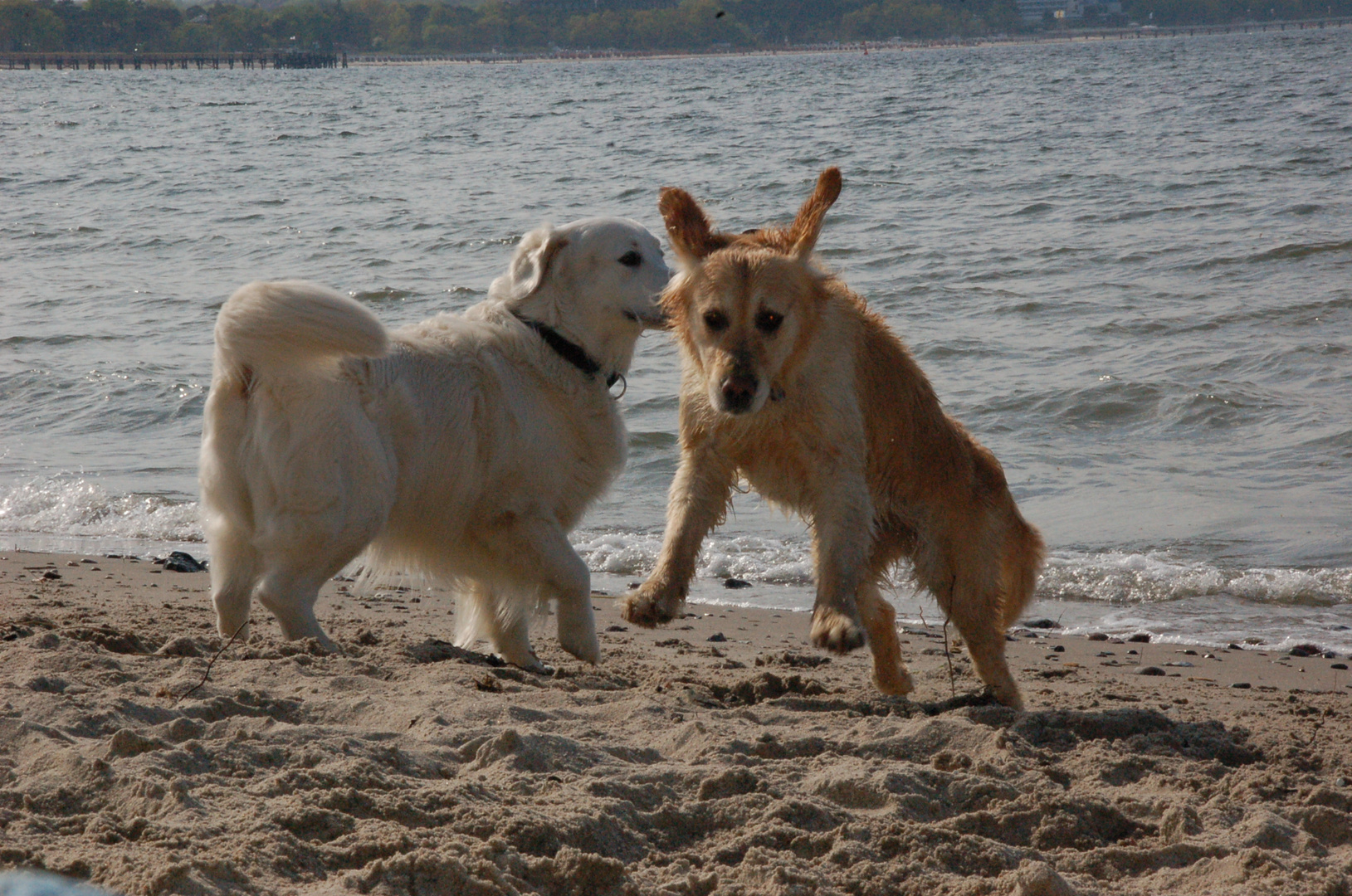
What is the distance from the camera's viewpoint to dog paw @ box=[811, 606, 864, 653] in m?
3.37

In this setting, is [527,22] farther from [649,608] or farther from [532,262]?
[649,608]

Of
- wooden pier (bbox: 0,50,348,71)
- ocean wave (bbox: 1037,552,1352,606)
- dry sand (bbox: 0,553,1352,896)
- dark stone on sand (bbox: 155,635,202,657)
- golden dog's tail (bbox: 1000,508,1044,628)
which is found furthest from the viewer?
wooden pier (bbox: 0,50,348,71)

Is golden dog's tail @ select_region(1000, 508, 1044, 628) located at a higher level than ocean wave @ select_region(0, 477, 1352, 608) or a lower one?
higher

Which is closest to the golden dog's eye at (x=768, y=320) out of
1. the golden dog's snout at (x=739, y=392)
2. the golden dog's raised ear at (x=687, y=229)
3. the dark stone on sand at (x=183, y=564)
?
the golden dog's snout at (x=739, y=392)

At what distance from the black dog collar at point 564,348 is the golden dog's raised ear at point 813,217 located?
3.78ft

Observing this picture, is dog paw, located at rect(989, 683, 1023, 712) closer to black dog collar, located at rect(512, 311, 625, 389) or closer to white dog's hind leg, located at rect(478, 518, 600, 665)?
white dog's hind leg, located at rect(478, 518, 600, 665)

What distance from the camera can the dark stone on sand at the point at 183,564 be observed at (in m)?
6.27

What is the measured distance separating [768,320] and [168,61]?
118295mm

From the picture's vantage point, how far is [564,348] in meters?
4.77

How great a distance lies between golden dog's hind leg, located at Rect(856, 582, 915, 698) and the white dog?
990mm

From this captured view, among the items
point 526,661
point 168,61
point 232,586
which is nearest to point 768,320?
point 526,661

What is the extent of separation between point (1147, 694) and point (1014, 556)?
65 cm

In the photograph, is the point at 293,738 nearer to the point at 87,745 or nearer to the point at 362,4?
the point at 87,745

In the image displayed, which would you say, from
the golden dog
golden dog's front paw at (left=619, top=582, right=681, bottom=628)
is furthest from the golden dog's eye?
golden dog's front paw at (left=619, top=582, right=681, bottom=628)
